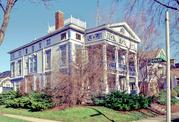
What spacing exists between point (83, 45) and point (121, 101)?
12.4 metres

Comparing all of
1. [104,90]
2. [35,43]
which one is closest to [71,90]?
[104,90]

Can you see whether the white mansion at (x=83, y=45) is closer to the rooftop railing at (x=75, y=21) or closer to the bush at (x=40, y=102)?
the rooftop railing at (x=75, y=21)

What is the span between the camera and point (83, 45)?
29.9 meters

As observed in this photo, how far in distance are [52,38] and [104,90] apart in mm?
17610

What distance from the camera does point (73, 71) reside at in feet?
67.8

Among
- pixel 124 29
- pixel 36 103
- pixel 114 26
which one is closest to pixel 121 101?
pixel 36 103

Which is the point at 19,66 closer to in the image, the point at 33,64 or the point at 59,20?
the point at 33,64

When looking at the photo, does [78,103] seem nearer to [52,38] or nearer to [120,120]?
[120,120]

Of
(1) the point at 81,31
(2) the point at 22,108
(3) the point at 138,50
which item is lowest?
(2) the point at 22,108

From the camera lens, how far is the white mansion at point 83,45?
3238cm

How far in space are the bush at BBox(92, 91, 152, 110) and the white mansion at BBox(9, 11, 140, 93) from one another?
7.49 meters

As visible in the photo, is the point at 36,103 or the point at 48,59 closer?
the point at 36,103

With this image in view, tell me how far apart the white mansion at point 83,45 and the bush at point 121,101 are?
24.6 feet

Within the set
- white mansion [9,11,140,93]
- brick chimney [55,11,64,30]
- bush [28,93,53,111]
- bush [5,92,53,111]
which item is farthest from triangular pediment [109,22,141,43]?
bush [28,93,53,111]
